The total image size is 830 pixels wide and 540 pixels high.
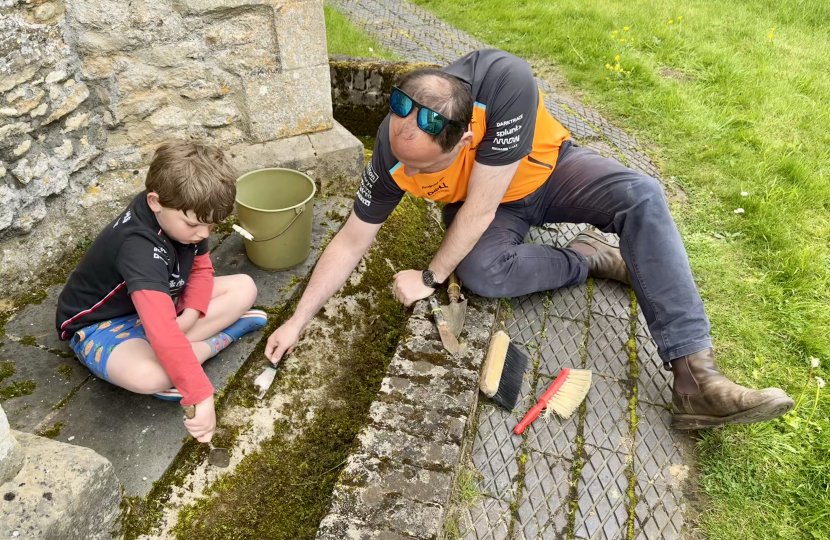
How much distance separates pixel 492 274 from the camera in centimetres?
267

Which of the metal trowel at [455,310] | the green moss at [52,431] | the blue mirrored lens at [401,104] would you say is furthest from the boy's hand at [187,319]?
the blue mirrored lens at [401,104]

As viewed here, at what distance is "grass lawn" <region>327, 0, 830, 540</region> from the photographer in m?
2.35

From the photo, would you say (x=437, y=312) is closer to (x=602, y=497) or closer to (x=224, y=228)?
(x=602, y=497)

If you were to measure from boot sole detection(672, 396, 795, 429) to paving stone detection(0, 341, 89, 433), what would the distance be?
2499 mm

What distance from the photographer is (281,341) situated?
235cm

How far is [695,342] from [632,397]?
370 mm

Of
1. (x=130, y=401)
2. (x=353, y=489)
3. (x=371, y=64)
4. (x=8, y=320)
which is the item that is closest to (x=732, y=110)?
(x=371, y=64)

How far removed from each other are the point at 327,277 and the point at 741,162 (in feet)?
11.2

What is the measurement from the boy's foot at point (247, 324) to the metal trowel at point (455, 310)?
83 cm

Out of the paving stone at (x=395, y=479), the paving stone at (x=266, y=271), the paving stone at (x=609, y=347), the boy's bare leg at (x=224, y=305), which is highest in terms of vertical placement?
the paving stone at (x=395, y=479)

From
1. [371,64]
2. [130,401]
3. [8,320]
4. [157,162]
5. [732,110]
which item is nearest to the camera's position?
[157,162]

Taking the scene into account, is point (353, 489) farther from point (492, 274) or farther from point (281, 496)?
point (492, 274)

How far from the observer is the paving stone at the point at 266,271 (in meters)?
2.79

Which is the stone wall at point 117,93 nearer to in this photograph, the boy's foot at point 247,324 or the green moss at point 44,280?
the green moss at point 44,280
